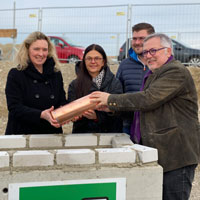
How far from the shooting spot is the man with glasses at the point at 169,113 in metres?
2.40

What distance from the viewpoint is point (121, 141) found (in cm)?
283

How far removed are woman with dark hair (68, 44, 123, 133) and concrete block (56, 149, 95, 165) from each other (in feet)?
2.55

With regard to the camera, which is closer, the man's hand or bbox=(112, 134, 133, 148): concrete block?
the man's hand

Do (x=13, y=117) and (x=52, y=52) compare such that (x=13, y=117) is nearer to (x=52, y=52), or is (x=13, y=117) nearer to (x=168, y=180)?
(x=52, y=52)

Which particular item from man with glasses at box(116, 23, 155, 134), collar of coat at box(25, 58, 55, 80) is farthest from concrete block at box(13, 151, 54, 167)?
man with glasses at box(116, 23, 155, 134)

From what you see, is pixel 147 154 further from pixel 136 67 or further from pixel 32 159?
pixel 136 67

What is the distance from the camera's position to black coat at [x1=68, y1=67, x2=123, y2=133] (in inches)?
127

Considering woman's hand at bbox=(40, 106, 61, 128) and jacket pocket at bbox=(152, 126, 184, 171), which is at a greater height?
woman's hand at bbox=(40, 106, 61, 128)

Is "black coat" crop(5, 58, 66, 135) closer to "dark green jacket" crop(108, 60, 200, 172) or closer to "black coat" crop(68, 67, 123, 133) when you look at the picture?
"black coat" crop(68, 67, 123, 133)

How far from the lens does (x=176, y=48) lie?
9.91m

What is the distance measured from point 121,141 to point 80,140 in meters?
0.41

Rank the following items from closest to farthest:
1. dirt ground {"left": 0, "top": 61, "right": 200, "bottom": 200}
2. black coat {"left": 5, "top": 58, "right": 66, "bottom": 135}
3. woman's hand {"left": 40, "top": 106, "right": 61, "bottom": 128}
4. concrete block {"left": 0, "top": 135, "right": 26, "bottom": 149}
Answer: woman's hand {"left": 40, "top": 106, "right": 61, "bottom": 128} → concrete block {"left": 0, "top": 135, "right": 26, "bottom": 149} → black coat {"left": 5, "top": 58, "right": 66, "bottom": 135} → dirt ground {"left": 0, "top": 61, "right": 200, "bottom": 200}

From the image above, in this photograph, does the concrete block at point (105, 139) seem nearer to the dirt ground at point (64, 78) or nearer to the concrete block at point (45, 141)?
the concrete block at point (45, 141)

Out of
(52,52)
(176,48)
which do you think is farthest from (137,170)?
(176,48)
